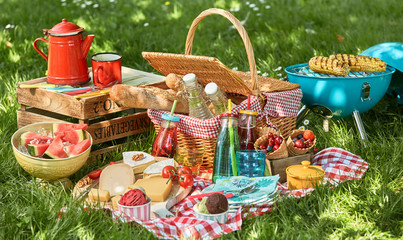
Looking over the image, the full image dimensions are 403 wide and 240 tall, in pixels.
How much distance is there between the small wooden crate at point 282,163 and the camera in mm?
3131

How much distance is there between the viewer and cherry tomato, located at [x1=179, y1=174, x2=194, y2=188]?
2.97 m

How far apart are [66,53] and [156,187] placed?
1.18 meters

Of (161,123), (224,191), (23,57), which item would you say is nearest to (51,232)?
(224,191)

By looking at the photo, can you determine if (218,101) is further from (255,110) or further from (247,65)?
(247,65)

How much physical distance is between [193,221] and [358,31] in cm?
391

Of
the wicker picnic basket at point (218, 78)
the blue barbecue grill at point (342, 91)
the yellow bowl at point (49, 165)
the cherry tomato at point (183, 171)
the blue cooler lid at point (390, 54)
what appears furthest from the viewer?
the blue cooler lid at point (390, 54)

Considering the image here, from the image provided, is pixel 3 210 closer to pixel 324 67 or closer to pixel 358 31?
pixel 324 67

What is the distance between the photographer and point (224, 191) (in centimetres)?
285

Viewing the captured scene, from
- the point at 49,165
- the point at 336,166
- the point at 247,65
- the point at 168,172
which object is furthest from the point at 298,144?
the point at 247,65

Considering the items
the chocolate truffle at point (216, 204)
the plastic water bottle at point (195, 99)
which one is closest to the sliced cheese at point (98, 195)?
the chocolate truffle at point (216, 204)

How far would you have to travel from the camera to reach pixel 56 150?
2990 millimetres

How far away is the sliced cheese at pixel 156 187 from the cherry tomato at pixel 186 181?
70mm

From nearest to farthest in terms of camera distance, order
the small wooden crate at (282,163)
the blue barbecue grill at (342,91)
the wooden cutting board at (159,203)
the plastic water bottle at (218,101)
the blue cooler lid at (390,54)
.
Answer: the wooden cutting board at (159,203)
the small wooden crate at (282,163)
the plastic water bottle at (218,101)
the blue barbecue grill at (342,91)
the blue cooler lid at (390,54)

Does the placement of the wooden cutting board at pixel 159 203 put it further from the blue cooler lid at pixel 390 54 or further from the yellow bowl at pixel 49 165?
the blue cooler lid at pixel 390 54
